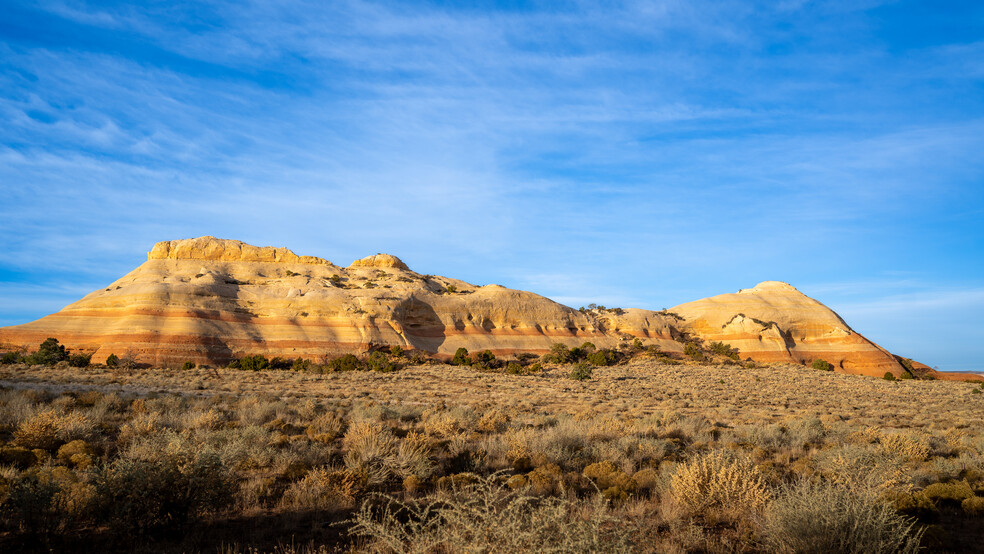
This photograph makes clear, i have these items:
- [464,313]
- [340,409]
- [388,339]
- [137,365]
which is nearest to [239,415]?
[340,409]

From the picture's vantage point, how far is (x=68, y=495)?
19.8 feet

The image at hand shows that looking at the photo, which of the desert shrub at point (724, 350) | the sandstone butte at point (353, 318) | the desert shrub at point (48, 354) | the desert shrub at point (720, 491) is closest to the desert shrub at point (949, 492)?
the desert shrub at point (720, 491)

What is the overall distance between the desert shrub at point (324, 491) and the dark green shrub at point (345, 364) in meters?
32.8

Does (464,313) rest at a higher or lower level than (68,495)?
higher

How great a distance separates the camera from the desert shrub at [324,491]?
698 centimetres

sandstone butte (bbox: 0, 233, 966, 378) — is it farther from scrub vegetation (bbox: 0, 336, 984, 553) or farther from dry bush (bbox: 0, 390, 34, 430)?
scrub vegetation (bbox: 0, 336, 984, 553)

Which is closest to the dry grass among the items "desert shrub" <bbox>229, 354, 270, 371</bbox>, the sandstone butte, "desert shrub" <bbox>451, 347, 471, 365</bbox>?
"desert shrub" <bbox>229, 354, 270, 371</bbox>

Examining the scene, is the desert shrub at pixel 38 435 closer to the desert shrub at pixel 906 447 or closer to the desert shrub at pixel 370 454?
the desert shrub at pixel 370 454

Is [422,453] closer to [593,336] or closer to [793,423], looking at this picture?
[793,423]

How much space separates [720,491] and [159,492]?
23.1 feet

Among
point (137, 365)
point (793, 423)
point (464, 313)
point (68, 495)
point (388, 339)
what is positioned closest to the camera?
point (68, 495)

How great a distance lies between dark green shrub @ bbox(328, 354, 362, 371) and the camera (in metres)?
39.4

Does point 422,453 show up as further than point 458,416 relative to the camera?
No

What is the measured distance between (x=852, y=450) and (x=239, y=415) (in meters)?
14.4
